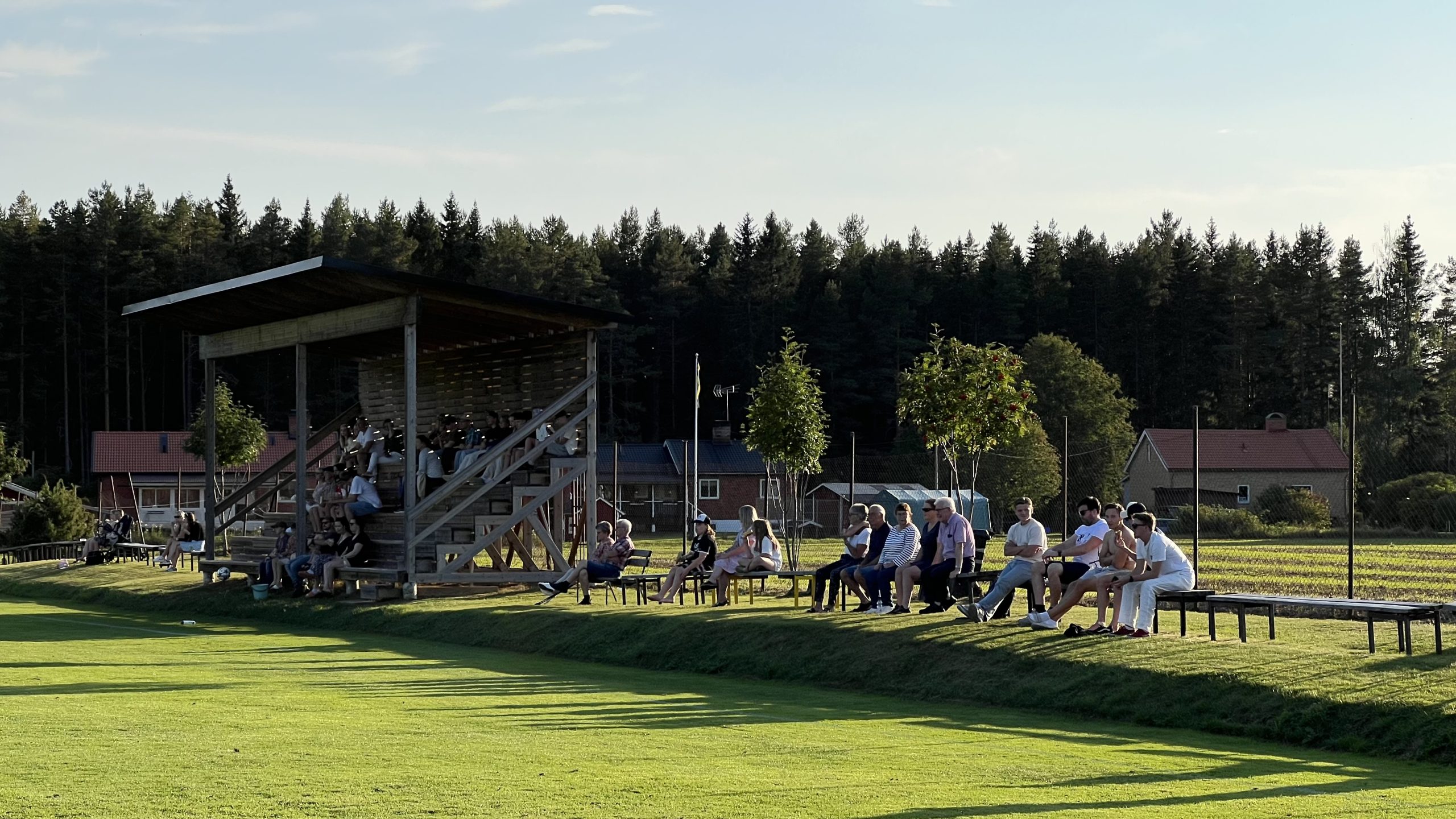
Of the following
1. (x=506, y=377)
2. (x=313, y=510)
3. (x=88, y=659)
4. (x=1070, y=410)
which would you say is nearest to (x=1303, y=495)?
(x=1070, y=410)

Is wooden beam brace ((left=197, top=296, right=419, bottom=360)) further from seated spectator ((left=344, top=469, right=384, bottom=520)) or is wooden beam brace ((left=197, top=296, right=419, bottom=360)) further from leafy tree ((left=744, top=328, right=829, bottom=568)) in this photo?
leafy tree ((left=744, top=328, right=829, bottom=568))

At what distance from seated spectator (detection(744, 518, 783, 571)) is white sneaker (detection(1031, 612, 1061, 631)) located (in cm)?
458

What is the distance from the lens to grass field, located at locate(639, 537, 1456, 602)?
2333 cm

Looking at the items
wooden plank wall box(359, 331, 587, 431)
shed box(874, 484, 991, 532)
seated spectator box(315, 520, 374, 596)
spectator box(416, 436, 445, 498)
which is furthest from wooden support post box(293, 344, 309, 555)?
shed box(874, 484, 991, 532)

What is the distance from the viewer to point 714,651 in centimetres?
1510

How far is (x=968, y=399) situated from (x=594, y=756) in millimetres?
12975

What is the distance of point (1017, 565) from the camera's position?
14.5 meters

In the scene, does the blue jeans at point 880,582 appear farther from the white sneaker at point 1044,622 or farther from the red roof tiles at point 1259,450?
the red roof tiles at point 1259,450

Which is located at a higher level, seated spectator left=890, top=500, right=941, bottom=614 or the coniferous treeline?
the coniferous treeline

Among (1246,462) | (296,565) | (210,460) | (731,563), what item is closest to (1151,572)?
(731,563)

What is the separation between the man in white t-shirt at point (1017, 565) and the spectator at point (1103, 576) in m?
0.47

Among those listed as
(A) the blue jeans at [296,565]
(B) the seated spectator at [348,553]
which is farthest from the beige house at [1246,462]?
(A) the blue jeans at [296,565]

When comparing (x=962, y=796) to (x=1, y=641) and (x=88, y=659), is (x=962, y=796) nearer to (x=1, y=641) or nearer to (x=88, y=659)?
(x=88, y=659)

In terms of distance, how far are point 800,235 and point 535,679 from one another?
283ft
